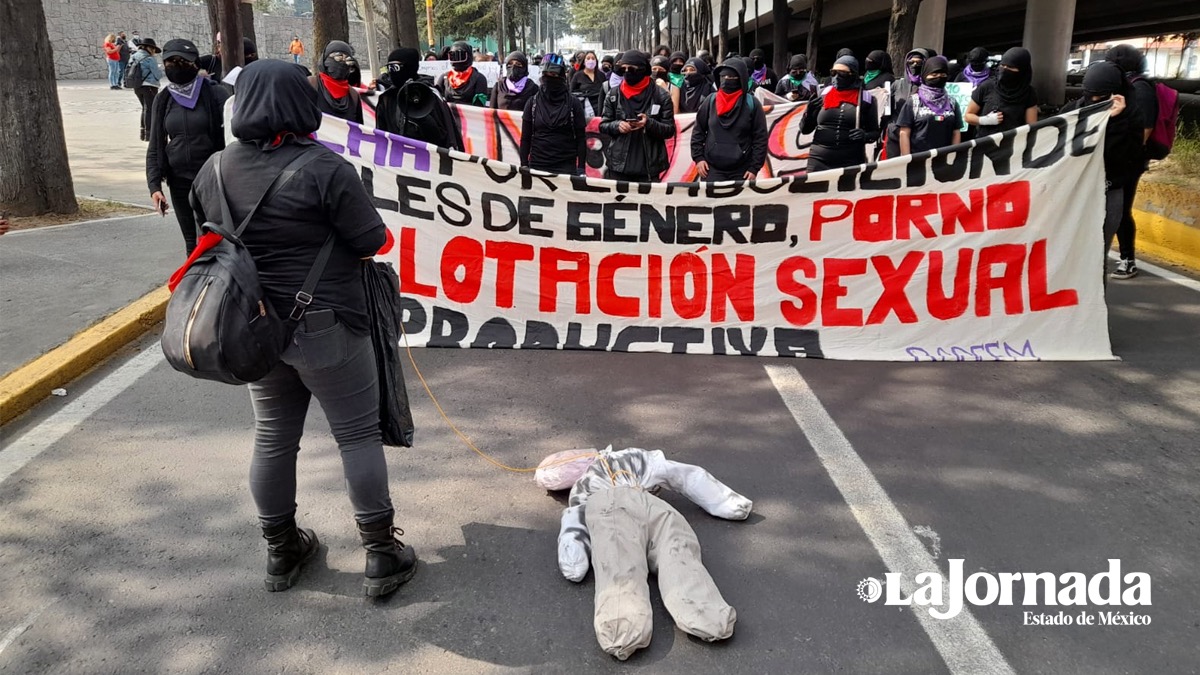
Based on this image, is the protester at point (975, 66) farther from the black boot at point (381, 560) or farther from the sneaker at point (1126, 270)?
the black boot at point (381, 560)

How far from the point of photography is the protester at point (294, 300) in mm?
2734

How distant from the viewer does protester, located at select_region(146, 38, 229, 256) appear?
20.2 feet

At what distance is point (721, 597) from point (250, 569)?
1736mm

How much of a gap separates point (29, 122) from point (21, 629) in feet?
25.4

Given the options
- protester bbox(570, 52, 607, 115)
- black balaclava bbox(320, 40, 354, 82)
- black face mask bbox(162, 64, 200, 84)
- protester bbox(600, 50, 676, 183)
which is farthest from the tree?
protester bbox(570, 52, 607, 115)

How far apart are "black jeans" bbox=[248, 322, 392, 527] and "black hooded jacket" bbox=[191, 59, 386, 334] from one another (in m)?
0.22

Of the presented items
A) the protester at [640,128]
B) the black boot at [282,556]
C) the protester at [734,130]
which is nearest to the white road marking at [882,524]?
the black boot at [282,556]

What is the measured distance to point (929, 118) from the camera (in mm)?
7520

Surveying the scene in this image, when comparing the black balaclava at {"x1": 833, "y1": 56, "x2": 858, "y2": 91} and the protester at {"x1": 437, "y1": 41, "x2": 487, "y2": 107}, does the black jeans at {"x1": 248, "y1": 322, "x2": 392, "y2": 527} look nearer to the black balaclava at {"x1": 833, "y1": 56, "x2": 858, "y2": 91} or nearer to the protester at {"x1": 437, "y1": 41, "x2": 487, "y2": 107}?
the black balaclava at {"x1": 833, "y1": 56, "x2": 858, "y2": 91}

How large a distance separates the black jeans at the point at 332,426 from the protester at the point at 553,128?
4606mm

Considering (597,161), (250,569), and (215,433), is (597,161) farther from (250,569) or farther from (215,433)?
(250,569)

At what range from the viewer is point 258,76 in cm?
271

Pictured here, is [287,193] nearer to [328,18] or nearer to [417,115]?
[417,115]

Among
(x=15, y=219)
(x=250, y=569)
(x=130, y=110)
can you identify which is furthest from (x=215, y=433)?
(x=130, y=110)
